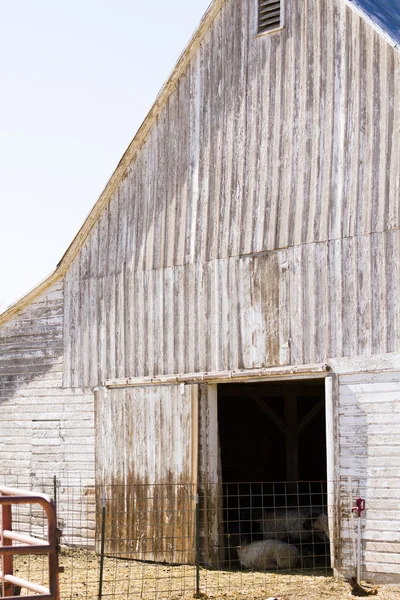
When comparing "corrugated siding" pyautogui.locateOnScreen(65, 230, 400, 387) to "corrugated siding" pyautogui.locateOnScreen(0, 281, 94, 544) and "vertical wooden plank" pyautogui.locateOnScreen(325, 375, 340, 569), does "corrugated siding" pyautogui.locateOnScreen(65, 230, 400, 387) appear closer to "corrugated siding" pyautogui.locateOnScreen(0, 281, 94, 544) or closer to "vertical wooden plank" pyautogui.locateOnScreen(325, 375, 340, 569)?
"corrugated siding" pyautogui.locateOnScreen(0, 281, 94, 544)

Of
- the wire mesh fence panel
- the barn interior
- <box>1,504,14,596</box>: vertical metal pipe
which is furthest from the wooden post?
<box>1,504,14,596</box>: vertical metal pipe

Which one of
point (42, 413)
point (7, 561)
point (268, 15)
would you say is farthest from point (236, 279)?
point (7, 561)

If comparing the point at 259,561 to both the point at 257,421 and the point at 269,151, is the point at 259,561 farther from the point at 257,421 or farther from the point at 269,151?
the point at 257,421

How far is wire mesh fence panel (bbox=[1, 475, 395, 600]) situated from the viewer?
13.0 m

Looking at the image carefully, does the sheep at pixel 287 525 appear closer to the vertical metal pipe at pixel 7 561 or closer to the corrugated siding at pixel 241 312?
the corrugated siding at pixel 241 312

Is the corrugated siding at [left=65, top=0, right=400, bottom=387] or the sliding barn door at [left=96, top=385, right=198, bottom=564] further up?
the corrugated siding at [left=65, top=0, right=400, bottom=387]

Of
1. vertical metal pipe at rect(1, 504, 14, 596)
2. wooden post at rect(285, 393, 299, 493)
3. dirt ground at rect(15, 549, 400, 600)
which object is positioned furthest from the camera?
wooden post at rect(285, 393, 299, 493)

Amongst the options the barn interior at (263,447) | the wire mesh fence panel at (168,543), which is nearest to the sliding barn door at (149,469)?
the wire mesh fence panel at (168,543)

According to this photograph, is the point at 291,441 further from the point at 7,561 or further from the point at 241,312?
the point at 7,561

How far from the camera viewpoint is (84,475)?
16.1 meters

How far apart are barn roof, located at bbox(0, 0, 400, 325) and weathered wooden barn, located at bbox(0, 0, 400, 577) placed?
0.03 m

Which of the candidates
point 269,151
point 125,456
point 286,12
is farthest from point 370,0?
point 125,456

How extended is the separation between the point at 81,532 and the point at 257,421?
23.0 ft

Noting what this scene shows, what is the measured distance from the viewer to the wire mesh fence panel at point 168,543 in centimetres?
1298
